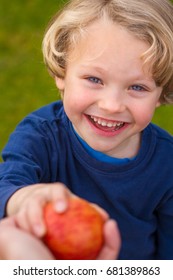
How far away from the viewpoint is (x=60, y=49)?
2.55m

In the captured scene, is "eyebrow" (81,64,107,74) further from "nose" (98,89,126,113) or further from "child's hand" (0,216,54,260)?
"child's hand" (0,216,54,260)

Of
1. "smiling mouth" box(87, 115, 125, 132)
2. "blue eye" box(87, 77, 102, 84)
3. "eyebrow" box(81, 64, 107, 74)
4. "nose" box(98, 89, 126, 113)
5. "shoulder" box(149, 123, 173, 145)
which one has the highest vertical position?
"eyebrow" box(81, 64, 107, 74)

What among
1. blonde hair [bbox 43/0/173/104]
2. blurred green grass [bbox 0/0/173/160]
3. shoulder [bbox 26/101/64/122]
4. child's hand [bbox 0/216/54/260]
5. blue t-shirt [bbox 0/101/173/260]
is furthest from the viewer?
blurred green grass [bbox 0/0/173/160]

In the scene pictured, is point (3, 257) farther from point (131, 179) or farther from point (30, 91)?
point (30, 91)

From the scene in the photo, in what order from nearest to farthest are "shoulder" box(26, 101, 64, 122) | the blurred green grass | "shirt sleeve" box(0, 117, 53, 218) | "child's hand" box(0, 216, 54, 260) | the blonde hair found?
"child's hand" box(0, 216, 54, 260) < "shirt sleeve" box(0, 117, 53, 218) < the blonde hair < "shoulder" box(26, 101, 64, 122) < the blurred green grass

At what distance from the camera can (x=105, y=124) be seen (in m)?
2.34

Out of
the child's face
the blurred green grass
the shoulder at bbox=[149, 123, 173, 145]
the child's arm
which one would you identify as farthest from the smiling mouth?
the blurred green grass

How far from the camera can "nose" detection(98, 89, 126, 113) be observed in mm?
2219

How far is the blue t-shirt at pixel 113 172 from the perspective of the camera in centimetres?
251

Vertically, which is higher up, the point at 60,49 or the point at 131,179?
the point at 60,49

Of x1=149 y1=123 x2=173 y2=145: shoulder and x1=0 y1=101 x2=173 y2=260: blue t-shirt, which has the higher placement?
x1=149 y1=123 x2=173 y2=145: shoulder
